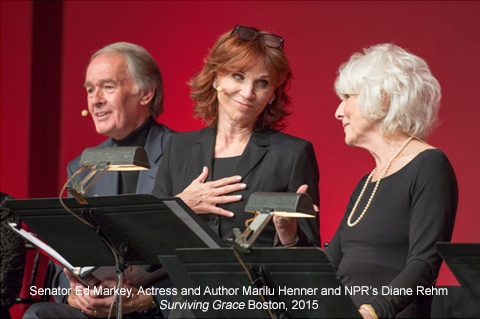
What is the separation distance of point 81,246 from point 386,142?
119 cm

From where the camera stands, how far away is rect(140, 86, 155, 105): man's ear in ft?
12.0

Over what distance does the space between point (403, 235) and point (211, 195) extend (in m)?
0.83

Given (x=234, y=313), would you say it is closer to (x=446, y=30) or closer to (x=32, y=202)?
(x=32, y=202)

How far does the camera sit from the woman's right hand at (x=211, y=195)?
8.13 ft

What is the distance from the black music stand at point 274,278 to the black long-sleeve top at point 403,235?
272mm

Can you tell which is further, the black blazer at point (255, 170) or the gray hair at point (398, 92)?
the black blazer at point (255, 170)

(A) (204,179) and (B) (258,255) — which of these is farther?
(A) (204,179)

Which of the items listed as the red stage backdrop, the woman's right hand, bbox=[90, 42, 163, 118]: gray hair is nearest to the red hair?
the woman's right hand

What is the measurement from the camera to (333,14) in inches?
160

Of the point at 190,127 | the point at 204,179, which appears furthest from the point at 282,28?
the point at 204,179

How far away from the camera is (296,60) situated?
4.18 metres

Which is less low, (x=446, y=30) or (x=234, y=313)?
(x=446, y=30)

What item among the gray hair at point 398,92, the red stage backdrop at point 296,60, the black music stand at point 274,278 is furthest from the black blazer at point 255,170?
the red stage backdrop at point 296,60

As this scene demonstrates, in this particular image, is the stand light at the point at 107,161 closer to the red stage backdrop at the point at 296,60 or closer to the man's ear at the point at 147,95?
the man's ear at the point at 147,95
